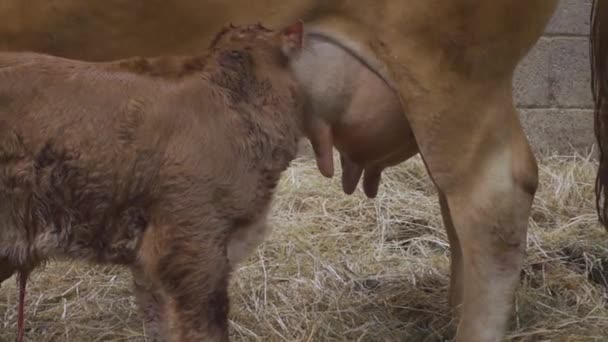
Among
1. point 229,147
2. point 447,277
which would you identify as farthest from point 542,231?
point 229,147

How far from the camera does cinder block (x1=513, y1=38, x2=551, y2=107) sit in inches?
194

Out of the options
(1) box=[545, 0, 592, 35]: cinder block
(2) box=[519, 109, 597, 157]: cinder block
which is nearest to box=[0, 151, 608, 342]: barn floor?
(2) box=[519, 109, 597, 157]: cinder block

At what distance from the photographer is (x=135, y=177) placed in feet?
6.85

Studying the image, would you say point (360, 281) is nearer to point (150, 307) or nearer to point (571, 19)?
point (150, 307)

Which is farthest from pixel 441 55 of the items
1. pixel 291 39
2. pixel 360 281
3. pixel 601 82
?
pixel 360 281

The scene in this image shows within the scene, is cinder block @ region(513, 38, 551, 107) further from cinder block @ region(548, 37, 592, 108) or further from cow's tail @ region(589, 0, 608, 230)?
cow's tail @ region(589, 0, 608, 230)

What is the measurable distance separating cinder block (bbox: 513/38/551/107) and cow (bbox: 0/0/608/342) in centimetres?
227

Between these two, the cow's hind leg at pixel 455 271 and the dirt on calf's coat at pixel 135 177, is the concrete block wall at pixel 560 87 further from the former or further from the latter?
the dirt on calf's coat at pixel 135 177

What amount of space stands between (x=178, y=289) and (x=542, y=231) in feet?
6.88

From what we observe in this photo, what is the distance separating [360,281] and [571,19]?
199 centimetres

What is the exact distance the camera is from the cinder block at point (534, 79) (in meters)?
4.93

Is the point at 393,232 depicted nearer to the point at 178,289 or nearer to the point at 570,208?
the point at 570,208

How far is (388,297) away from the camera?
10.9 feet

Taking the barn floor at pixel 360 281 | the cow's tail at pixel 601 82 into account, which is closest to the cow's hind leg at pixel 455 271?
the barn floor at pixel 360 281
